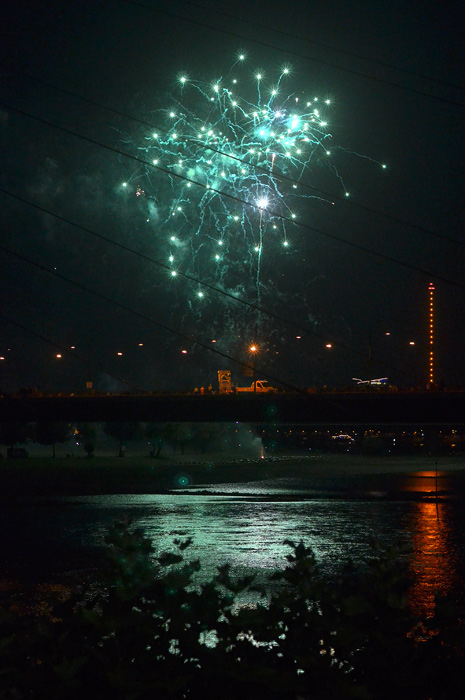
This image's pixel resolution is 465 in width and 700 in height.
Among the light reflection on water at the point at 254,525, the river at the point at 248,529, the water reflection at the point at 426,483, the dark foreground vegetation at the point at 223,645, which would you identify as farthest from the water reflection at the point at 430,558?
the water reflection at the point at 426,483

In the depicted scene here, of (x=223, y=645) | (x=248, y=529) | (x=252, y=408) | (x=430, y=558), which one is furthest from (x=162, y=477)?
(x=223, y=645)

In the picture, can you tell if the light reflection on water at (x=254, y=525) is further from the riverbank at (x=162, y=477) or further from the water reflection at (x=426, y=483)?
the water reflection at (x=426, y=483)

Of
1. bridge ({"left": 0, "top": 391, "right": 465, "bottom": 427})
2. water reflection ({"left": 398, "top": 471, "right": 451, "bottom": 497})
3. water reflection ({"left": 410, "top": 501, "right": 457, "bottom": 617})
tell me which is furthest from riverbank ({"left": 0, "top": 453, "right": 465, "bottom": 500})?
water reflection ({"left": 410, "top": 501, "right": 457, "bottom": 617})

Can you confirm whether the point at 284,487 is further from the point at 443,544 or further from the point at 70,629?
the point at 70,629

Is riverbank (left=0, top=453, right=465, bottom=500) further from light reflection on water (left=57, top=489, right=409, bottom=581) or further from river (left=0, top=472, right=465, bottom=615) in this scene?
light reflection on water (left=57, top=489, right=409, bottom=581)

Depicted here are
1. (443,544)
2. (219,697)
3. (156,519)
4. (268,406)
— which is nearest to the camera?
(219,697)

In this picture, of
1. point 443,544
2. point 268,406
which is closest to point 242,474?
point 268,406
